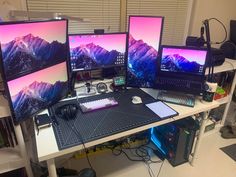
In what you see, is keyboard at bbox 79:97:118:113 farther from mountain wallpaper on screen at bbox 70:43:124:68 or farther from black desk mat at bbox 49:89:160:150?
mountain wallpaper on screen at bbox 70:43:124:68

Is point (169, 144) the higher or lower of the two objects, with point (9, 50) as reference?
lower

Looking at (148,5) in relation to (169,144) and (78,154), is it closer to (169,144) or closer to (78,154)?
(169,144)

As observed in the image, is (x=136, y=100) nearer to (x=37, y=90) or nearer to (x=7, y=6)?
(x=37, y=90)

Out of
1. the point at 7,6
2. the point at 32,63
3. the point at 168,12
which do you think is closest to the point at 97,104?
the point at 32,63

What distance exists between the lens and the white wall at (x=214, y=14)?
7.45ft

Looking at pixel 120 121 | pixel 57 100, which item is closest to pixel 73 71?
pixel 57 100

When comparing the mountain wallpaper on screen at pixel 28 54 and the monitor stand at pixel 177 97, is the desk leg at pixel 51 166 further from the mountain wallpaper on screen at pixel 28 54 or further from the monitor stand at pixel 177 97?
the monitor stand at pixel 177 97

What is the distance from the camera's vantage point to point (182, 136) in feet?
5.90

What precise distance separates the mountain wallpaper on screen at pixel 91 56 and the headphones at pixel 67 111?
0.40 meters

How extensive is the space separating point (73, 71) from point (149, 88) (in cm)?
68

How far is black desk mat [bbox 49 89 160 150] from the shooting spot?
1.18 metres

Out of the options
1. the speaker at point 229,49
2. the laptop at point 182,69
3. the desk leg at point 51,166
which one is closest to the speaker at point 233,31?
the speaker at point 229,49

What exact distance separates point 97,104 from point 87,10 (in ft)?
2.83

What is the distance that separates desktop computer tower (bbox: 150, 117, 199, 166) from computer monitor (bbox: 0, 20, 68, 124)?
1064 millimetres
